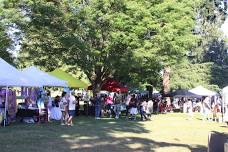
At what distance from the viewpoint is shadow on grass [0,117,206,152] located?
610 inches

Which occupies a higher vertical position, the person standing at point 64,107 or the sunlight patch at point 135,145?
the person standing at point 64,107

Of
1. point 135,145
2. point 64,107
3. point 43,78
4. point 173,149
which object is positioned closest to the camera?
point 173,149

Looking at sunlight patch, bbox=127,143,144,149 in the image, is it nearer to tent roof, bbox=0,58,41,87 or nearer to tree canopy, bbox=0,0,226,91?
tent roof, bbox=0,58,41,87

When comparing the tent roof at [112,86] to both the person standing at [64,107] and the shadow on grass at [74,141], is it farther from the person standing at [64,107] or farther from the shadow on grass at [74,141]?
the shadow on grass at [74,141]

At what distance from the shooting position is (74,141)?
1738 cm

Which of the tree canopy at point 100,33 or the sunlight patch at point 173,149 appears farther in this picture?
the tree canopy at point 100,33

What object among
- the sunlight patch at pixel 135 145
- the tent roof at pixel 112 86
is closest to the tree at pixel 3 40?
the tent roof at pixel 112 86

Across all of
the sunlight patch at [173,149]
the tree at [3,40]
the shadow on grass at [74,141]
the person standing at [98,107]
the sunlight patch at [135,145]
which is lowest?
the sunlight patch at [173,149]

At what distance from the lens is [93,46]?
116 ft

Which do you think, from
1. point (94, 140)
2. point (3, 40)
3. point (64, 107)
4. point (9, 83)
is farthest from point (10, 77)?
point (3, 40)

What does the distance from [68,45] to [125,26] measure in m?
3.90

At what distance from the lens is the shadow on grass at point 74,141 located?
15491mm

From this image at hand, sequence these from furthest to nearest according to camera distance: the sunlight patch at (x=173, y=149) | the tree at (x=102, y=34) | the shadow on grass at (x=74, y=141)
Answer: the tree at (x=102, y=34) → the sunlight patch at (x=173, y=149) → the shadow on grass at (x=74, y=141)

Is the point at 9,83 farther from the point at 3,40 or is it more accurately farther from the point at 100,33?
the point at 3,40
